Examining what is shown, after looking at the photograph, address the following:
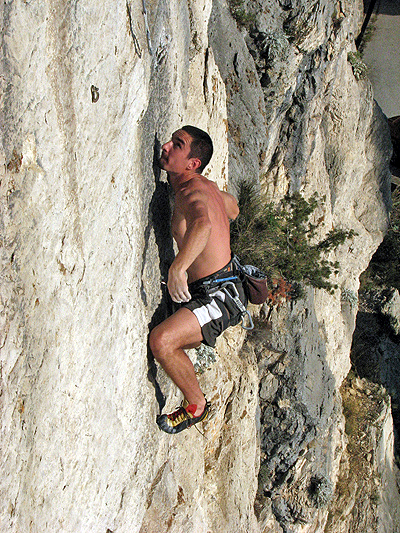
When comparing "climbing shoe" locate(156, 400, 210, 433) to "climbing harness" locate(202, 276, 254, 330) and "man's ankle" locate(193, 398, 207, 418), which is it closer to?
"man's ankle" locate(193, 398, 207, 418)

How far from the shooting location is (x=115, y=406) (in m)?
2.93

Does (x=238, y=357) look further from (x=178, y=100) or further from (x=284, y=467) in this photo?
(x=178, y=100)

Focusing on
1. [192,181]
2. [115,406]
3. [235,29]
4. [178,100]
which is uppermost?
[235,29]

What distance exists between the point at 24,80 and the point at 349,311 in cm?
894

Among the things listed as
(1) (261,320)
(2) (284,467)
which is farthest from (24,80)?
(2) (284,467)

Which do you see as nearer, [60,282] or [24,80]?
[24,80]

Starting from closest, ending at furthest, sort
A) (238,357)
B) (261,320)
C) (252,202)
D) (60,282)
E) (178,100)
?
(60,282) → (178,100) → (238,357) → (252,202) → (261,320)

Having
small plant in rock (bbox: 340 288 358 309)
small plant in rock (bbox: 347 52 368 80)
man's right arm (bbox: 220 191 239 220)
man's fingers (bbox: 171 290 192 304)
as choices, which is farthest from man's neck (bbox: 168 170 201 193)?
small plant in rock (bbox: 347 52 368 80)

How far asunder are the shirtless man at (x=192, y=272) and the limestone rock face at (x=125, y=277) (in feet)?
0.51

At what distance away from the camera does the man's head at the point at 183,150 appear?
3408 mm

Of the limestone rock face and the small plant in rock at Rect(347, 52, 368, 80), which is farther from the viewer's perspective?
the small plant in rock at Rect(347, 52, 368, 80)

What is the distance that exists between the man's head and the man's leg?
1.06 m

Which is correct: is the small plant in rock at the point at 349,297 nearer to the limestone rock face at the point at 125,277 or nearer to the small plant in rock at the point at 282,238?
the small plant in rock at the point at 282,238

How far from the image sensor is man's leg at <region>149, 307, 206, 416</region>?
3217mm
